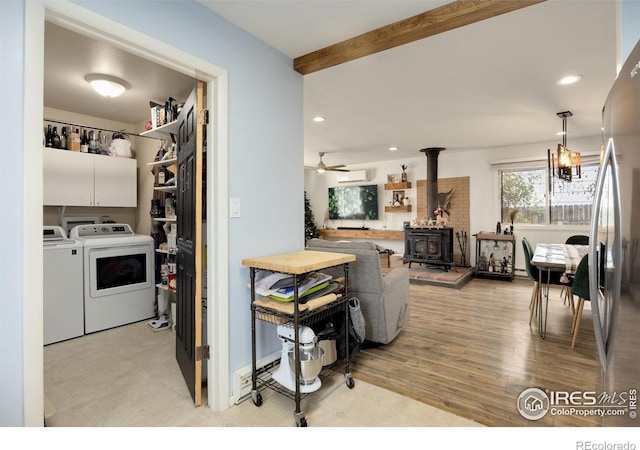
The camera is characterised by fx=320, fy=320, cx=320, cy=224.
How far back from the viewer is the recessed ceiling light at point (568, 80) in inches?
114

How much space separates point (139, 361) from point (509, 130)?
17.6 ft

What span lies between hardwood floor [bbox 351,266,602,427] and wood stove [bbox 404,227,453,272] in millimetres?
1843

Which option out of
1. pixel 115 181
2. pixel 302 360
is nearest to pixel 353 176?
pixel 115 181

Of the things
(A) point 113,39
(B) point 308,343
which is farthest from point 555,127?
(A) point 113,39

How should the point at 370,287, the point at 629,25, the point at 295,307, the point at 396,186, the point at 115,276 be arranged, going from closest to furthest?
the point at 629,25
the point at 295,307
the point at 370,287
the point at 115,276
the point at 396,186

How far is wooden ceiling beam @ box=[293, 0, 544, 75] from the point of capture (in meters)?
1.78

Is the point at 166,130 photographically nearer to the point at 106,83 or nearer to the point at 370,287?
the point at 106,83

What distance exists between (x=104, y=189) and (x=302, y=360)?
3.36 meters

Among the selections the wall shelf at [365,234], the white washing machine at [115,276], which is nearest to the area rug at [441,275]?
the wall shelf at [365,234]

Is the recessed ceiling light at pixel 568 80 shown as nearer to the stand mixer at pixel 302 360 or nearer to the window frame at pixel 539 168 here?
the window frame at pixel 539 168

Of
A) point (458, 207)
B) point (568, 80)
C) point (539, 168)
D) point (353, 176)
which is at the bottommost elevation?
point (458, 207)

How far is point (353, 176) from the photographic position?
7781 mm

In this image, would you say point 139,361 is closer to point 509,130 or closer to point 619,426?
point 619,426

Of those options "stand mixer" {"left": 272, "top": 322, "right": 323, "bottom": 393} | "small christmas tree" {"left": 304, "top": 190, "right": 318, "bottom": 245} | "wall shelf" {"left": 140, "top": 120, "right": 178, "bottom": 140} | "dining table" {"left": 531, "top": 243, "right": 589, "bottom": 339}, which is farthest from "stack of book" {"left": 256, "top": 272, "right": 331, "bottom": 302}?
"small christmas tree" {"left": 304, "top": 190, "right": 318, "bottom": 245}
